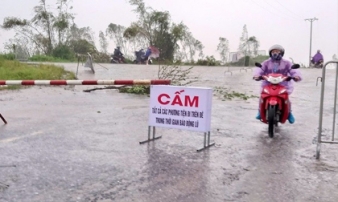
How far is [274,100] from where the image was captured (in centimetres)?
823

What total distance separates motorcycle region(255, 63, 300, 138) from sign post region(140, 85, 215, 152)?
1.47 meters

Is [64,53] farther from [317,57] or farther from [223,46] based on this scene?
[317,57]

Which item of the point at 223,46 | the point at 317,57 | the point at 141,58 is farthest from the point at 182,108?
the point at 223,46

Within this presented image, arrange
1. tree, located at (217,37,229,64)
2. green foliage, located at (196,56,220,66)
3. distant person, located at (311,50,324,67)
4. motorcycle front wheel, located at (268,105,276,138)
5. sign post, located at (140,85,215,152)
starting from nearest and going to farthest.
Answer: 1. sign post, located at (140,85,215,152)
2. motorcycle front wheel, located at (268,105,276,138)
3. distant person, located at (311,50,324,67)
4. green foliage, located at (196,56,220,66)
5. tree, located at (217,37,229,64)

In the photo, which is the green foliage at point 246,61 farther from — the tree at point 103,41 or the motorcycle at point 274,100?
the motorcycle at point 274,100

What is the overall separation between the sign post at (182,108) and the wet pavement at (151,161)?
13.8 inches

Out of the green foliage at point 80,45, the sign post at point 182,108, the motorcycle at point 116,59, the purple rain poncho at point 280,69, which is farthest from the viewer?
the green foliage at point 80,45

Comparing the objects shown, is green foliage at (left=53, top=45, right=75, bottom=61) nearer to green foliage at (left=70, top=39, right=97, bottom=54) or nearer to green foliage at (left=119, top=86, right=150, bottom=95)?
green foliage at (left=70, top=39, right=97, bottom=54)

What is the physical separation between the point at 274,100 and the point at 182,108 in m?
2.06

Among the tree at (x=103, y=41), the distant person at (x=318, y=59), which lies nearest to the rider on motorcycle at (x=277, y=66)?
the distant person at (x=318, y=59)

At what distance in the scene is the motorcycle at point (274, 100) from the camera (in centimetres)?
813

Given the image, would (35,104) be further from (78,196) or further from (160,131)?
(78,196)

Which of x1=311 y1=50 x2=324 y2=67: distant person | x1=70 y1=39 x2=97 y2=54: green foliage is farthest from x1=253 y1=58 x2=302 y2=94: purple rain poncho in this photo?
x1=70 y1=39 x2=97 y2=54: green foliage

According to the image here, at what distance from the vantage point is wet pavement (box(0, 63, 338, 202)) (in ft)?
15.8
